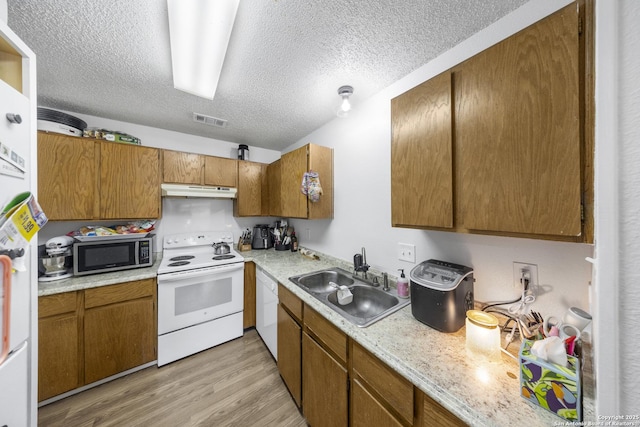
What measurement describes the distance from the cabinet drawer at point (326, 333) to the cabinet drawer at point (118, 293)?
1467 mm

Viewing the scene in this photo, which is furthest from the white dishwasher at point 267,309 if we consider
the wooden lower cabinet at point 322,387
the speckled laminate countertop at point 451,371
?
the speckled laminate countertop at point 451,371

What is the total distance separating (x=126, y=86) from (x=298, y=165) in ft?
4.66

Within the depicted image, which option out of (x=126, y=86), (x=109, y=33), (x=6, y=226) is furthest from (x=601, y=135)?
(x=126, y=86)

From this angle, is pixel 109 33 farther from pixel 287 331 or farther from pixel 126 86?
pixel 287 331

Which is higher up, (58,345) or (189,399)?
(58,345)

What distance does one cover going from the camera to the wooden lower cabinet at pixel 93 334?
55.4 inches

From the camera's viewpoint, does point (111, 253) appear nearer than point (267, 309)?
Yes

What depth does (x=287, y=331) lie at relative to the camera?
1500 mm

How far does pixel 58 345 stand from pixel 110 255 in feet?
2.14

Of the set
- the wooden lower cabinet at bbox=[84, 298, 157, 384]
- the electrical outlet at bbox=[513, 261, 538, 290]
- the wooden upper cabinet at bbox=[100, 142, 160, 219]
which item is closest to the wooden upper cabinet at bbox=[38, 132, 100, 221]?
the wooden upper cabinet at bbox=[100, 142, 160, 219]

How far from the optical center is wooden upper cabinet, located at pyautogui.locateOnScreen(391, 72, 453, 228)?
0.92m

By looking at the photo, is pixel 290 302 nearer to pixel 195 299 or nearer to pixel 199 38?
pixel 195 299

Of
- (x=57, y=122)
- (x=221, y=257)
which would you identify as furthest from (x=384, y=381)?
(x=57, y=122)

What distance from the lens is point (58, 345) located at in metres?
1.43
